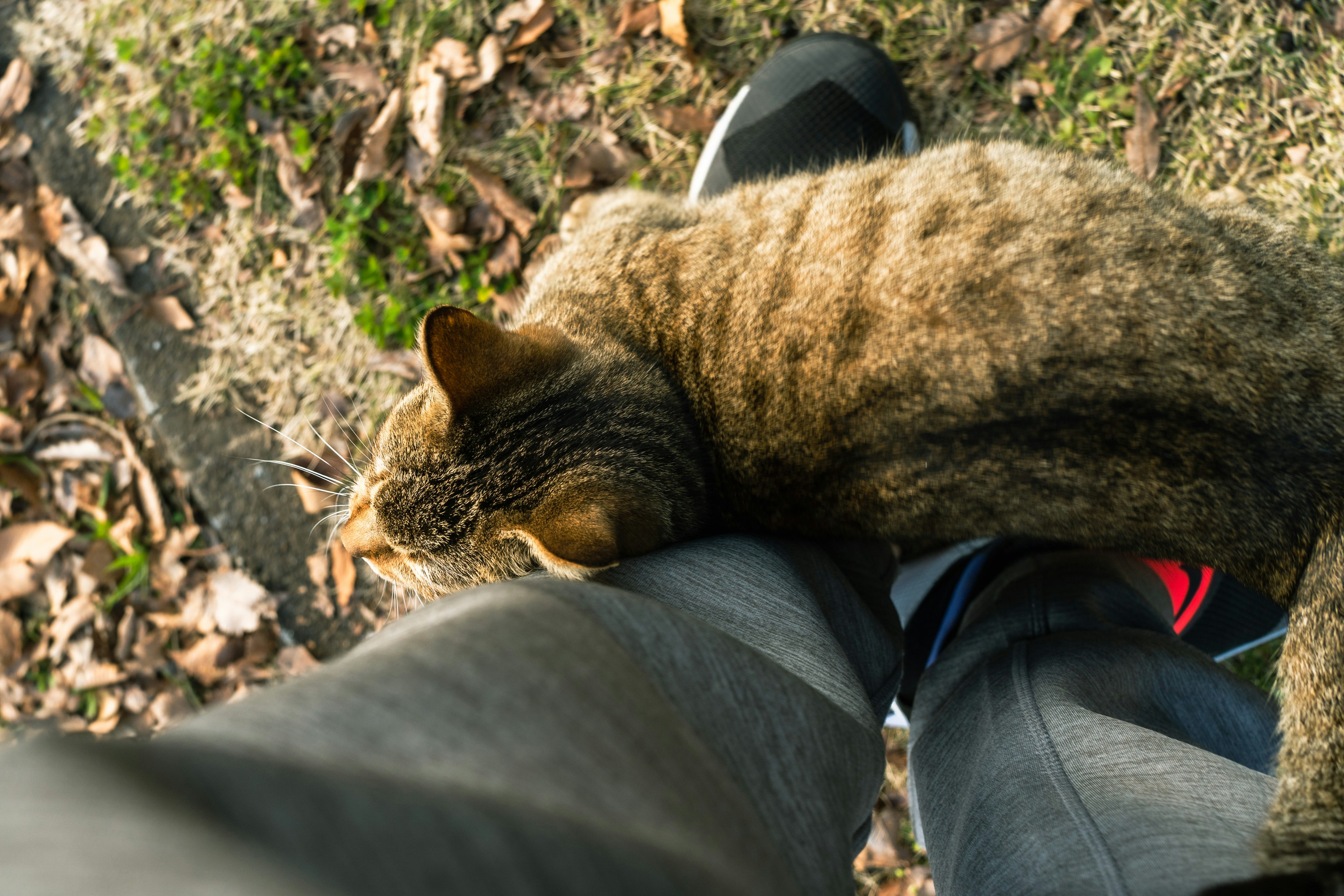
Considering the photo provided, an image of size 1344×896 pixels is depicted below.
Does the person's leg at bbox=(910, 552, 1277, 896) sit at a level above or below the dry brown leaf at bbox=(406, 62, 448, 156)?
below

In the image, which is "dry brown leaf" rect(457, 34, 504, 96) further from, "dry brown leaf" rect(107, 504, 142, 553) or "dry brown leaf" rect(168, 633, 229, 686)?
"dry brown leaf" rect(168, 633, 229, 686)

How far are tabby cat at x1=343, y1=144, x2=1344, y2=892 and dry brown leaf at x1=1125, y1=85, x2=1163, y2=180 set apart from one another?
859mm

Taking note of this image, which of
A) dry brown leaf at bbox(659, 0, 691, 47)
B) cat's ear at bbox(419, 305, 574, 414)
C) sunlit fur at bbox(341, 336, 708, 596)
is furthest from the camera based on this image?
dry brown leaf at bbox(659, 0, 691, 47)

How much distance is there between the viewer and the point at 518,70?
3.15 m

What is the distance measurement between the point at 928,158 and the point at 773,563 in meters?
1.27

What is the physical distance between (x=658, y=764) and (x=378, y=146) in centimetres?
307

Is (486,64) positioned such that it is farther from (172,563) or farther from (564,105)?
(172,563)

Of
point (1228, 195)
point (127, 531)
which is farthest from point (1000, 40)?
point (127, 531)

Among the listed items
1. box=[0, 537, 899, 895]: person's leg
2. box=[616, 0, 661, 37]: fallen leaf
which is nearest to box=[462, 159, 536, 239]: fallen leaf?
box=[616, 0, 661, 37]: fallen leaf

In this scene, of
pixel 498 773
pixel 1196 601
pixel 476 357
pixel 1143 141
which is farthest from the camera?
pixel 1143 141

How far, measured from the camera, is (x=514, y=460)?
1951 mm

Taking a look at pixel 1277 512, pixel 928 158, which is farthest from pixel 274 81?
pixel 1277 512

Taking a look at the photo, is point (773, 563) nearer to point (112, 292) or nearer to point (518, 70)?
point (518, 70)

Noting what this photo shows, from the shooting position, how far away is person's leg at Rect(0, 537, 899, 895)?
0.59 meters
